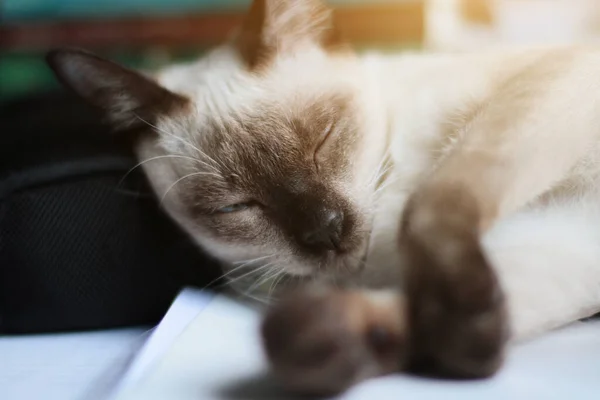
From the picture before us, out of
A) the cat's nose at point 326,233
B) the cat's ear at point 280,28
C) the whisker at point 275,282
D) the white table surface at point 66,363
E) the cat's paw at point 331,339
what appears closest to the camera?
the cat's paw at point 331,339

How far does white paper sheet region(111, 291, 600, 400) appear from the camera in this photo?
678 millimetres

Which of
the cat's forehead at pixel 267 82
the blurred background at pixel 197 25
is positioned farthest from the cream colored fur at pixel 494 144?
the blurred background at pixel 197 25

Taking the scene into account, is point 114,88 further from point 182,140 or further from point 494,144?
point 494,144

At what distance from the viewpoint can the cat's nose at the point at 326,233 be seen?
94 centimetres

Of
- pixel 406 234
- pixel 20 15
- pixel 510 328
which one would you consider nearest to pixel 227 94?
pixel 406 234

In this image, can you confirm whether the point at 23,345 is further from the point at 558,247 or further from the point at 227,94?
the point at 558,247

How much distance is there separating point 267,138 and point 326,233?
206 mm

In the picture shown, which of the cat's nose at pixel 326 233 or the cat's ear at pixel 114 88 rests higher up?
the cat's ear at pixel 114 88

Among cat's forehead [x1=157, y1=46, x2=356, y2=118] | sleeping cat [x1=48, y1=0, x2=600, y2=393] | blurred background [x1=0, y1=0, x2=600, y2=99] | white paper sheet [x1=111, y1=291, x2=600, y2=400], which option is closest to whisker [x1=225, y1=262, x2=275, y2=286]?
sleeping cat [x1=48, y1=0, x2=600, y2=393]

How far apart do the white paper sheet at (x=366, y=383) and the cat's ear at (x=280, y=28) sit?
21.8 inches

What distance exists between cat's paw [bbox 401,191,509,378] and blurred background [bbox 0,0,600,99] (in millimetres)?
1567

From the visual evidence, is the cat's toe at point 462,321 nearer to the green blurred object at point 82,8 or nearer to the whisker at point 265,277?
the whisker at point 265,277

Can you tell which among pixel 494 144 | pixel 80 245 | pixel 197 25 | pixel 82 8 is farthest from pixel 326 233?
pixel 82 8

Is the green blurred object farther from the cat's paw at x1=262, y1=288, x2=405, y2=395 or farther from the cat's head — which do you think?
the cat's paw at x1=262, y1=288, x2=405, y2=395
